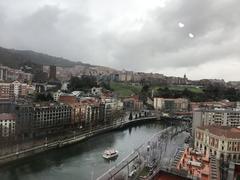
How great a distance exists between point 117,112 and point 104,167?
32.5ft

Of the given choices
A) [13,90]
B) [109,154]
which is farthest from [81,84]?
[109,154]

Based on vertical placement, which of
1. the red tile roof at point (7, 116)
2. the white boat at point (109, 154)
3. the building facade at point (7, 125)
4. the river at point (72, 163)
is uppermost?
the red tile roof at point (7, 116)

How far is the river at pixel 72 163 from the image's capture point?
7.82 meters

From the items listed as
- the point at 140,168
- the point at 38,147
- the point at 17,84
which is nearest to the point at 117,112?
the point at 17,84

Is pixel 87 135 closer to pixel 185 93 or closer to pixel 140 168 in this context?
pixel 140 168

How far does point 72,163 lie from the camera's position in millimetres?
9039

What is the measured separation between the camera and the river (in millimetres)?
7824

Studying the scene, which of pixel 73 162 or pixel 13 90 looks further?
pixel 13 90

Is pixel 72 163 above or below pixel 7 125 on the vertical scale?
below

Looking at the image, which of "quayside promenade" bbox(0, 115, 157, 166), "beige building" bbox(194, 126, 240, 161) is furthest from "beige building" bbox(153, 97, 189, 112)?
"beige building" bbox(194, 126, 240, 161)

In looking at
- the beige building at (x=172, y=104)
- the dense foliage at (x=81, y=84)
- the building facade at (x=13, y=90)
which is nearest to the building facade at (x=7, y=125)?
the building facade at (x=13, y=90)

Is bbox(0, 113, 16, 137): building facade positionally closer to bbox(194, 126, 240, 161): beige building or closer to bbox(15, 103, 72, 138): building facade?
bbox(15, 103, 72, 138): building facade

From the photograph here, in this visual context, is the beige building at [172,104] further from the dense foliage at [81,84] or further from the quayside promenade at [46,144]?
the quayside promenade at [46,144]

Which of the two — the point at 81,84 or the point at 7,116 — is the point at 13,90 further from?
the point at 7,116
